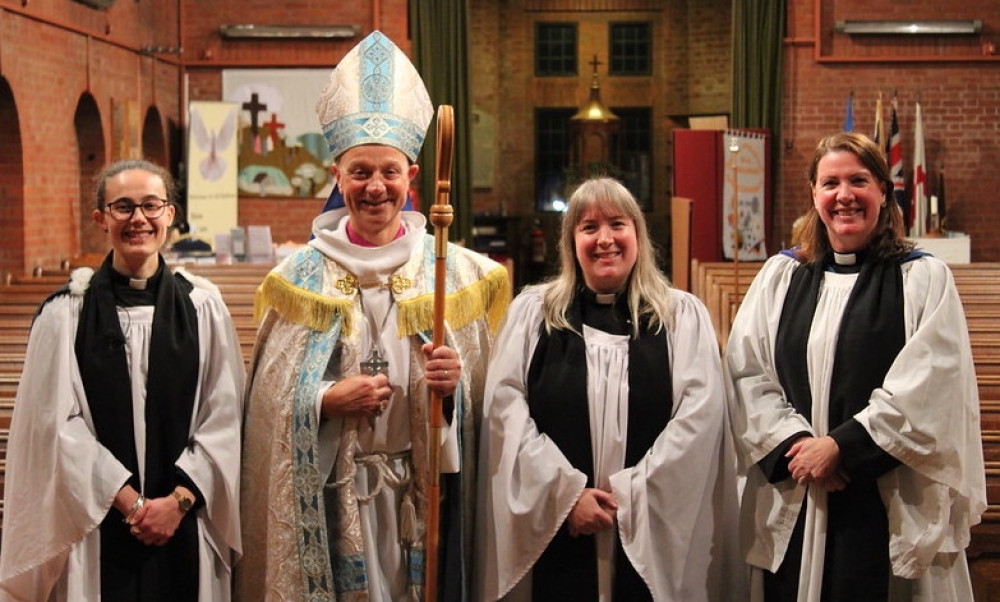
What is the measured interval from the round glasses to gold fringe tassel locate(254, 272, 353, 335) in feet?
1.07

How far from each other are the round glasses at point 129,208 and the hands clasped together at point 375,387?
0.58m

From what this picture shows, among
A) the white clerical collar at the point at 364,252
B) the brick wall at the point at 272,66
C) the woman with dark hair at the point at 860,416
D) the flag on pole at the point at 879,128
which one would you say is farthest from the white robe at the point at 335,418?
the flag on pole at the point at 879,128

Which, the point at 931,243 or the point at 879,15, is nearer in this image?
the point at 931,243

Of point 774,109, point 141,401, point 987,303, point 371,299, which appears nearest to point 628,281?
point 371,299

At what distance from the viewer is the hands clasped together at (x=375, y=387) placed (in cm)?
298

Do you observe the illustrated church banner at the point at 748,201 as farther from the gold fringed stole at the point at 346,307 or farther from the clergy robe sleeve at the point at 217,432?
the clergy robe sleeve at the point at 217,432

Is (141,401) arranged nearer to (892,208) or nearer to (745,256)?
(892,208)

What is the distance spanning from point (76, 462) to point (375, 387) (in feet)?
2.25

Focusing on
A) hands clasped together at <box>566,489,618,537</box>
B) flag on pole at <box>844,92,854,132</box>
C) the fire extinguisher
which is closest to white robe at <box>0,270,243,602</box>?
hands clasped together at <box>566,489,618,537</box>

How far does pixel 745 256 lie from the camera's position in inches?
466

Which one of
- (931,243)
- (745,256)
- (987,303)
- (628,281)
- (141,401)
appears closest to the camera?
(141,401)

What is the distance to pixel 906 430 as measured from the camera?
2.89 meters

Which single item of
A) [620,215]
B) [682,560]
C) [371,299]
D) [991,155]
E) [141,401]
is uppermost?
[991,155]

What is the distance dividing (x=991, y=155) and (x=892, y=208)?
9993 millimetres
